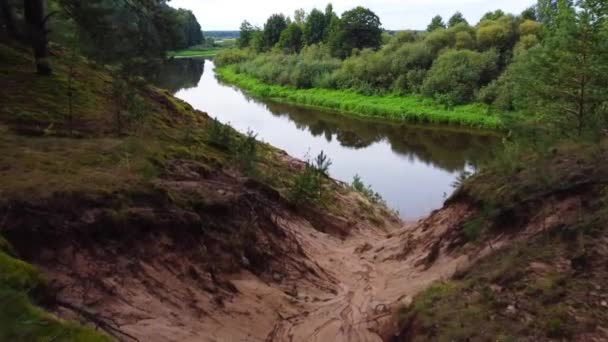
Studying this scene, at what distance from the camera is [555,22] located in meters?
17.8

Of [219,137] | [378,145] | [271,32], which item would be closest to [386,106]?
[378,145]

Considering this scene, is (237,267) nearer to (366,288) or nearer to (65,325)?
(366,288)

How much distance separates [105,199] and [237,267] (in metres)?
2.33

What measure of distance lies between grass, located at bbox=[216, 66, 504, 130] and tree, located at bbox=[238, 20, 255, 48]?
167 feet

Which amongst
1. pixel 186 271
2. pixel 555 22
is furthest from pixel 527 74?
pixel 186 271

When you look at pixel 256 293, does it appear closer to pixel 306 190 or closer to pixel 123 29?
pixel 306 190

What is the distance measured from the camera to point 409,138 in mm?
36812

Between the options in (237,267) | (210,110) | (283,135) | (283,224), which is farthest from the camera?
(210,110)

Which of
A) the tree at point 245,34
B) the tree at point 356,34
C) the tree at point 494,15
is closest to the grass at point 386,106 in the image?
the tree at point 356,34

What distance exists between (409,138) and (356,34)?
3410 cm

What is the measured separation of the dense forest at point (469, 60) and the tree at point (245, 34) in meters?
14.5

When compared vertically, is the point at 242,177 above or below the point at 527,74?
below

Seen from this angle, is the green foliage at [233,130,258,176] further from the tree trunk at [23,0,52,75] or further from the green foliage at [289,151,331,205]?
the tree trunk at [23,0,52,75]

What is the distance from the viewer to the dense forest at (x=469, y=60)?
16047mm
